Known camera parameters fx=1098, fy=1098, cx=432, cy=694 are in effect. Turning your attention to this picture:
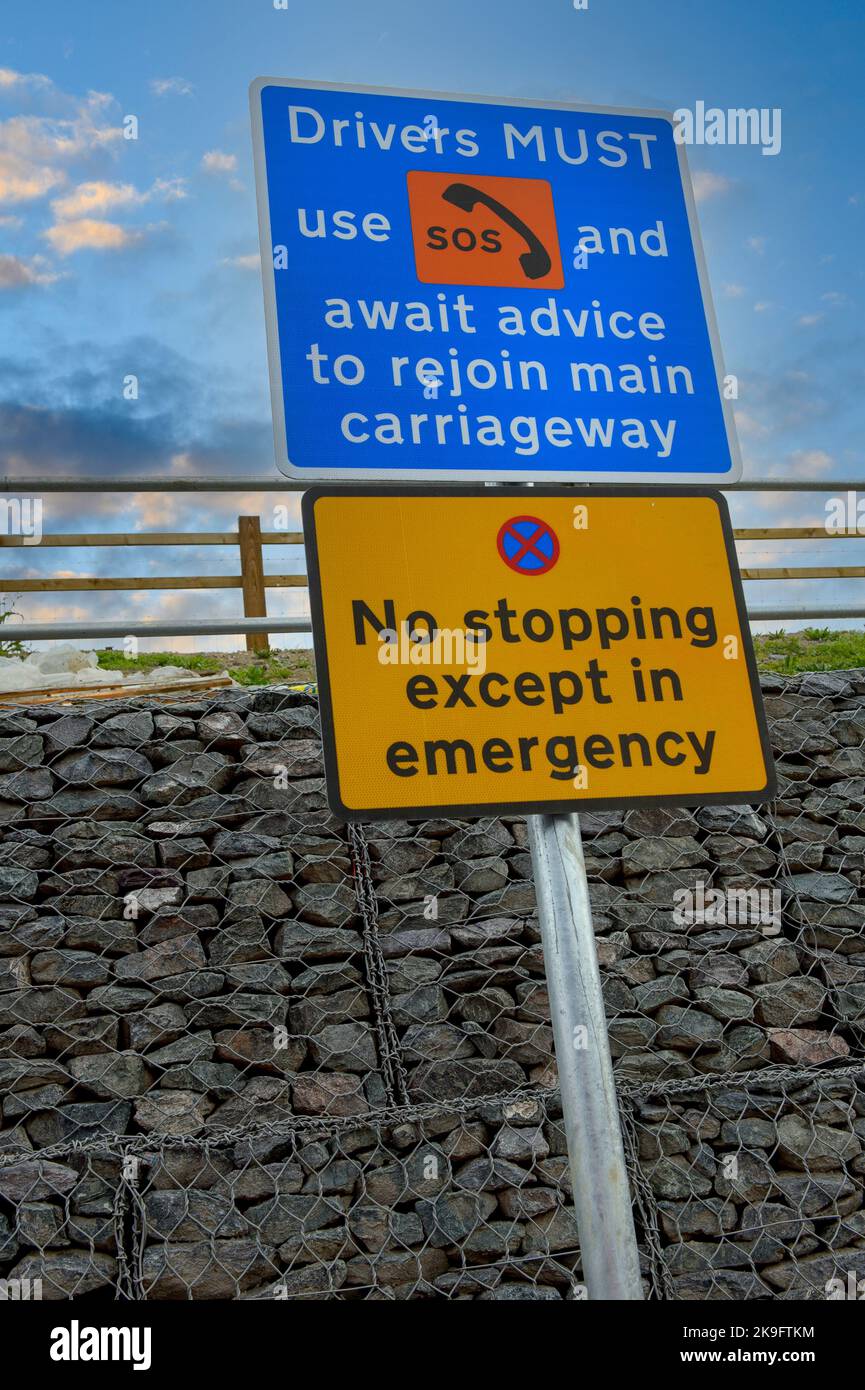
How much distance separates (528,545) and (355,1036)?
90.4 inches

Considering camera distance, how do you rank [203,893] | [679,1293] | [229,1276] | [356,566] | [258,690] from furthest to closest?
[258,690] < [203,893] < [679,1293] < [229,1276] < [356,566]

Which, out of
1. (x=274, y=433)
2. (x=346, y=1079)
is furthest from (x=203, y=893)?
(x=274, y=433)

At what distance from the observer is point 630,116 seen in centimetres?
198

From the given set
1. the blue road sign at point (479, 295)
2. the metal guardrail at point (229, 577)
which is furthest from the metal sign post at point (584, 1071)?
the metal guardrail at point (229, 577)

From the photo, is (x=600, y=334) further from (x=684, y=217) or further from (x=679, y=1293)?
(x=679, y=1293)

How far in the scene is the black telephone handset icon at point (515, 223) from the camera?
5.86 feet

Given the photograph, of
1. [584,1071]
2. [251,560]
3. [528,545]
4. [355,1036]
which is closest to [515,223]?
[528,545]

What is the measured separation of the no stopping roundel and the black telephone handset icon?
0.45 meters

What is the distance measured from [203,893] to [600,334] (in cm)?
244

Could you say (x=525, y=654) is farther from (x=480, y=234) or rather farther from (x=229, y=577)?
(x=229, y=577)

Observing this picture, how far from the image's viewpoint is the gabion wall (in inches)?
124

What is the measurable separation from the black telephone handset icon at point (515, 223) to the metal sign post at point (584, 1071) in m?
0.91

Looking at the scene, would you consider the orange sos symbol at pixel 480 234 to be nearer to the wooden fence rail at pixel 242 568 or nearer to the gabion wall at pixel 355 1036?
the gabion wall at pixel 355 1036

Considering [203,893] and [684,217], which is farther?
[203,893]
